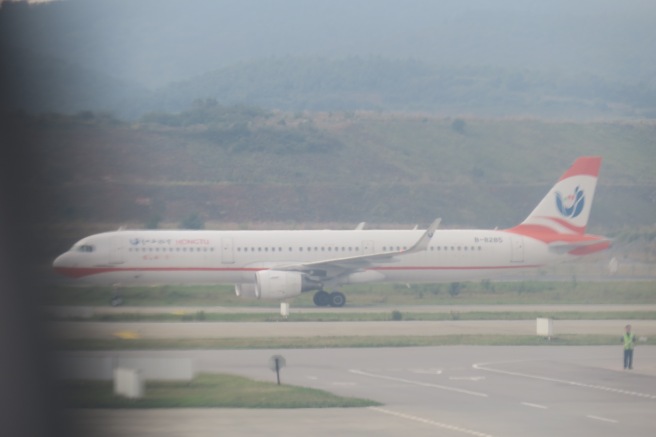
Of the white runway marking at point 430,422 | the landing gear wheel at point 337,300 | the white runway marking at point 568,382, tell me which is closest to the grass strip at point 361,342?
the white runway marking at point 568,382

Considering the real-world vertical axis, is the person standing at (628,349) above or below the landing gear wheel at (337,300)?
below

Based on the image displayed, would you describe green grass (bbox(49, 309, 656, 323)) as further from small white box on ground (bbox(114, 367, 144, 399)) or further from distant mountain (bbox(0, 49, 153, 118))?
small white box on ground (bbox(114, 367, 144, 399))

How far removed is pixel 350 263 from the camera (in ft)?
131

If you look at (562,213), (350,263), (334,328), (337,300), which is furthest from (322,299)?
(562,213)

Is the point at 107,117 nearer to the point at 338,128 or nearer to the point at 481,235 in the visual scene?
the point at 481,235

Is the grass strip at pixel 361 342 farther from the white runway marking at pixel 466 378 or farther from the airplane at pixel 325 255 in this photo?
the airplane at pixel 325 255

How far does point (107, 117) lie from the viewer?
63.7m

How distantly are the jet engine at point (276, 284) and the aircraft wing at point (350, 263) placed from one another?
1158 mm

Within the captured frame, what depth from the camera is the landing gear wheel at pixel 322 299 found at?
40.1 meters

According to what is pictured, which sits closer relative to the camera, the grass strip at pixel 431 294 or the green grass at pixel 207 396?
the green grass at pixel 207 396

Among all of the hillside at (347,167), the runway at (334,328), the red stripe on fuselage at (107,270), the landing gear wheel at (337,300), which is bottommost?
the runway at (334,328)

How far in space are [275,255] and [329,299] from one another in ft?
8.08

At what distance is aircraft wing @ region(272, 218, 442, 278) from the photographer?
129 feet

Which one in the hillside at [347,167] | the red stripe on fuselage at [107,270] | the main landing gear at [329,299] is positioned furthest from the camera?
the hillside at [347,167]
